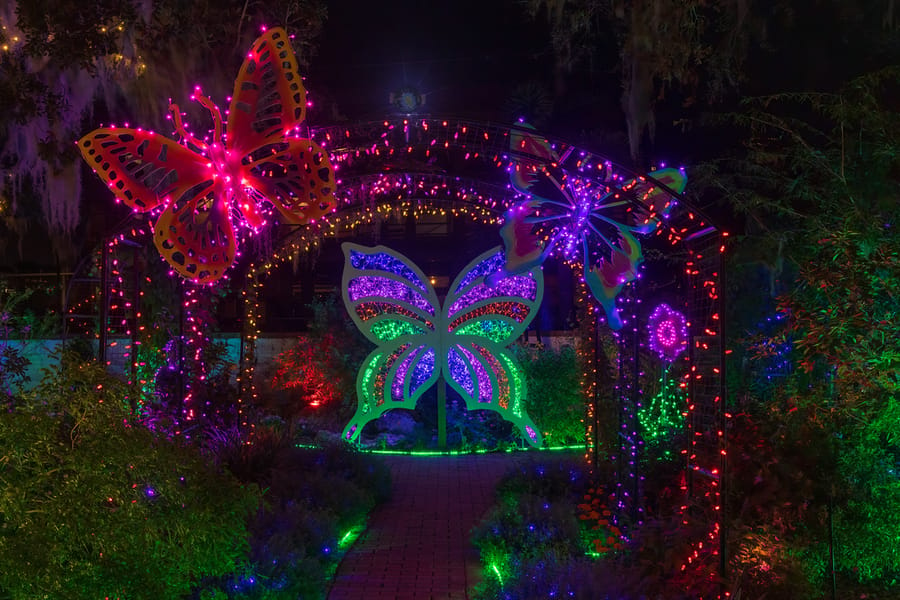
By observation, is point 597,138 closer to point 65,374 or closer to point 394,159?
point 394,159

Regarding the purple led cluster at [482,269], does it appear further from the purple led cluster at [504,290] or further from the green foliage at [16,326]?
the green foliage at [16,326]

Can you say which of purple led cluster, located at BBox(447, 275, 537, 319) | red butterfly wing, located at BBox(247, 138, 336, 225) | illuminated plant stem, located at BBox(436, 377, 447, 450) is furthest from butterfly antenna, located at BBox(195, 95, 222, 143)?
illuminated plant stem, located at BBox(436, 377, 447, 450)

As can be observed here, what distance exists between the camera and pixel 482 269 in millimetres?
12148

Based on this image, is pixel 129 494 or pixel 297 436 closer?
pixel 129 494

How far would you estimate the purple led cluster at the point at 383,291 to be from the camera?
11961 mm

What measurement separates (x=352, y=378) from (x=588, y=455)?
6281 millimetres

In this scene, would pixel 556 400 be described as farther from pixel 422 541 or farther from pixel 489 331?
pixel 422 541

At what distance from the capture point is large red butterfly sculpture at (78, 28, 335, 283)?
5613 mm

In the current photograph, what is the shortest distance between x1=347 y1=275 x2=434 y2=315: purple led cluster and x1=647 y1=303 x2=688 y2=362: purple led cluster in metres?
4.13

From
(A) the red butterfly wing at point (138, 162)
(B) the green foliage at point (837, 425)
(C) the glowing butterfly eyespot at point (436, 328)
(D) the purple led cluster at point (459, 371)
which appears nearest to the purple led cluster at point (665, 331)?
(B) the green foliage at point (837, 425)

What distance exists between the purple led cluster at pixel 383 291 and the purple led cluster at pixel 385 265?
15 cm

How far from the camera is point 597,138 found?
516 inches

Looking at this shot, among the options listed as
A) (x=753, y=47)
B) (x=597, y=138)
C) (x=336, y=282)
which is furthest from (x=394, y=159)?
(x=336, y=282)

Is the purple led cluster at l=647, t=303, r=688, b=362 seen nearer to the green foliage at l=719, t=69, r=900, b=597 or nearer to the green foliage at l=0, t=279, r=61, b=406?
the green foliage at l=719, t=69, r=900, b=597
